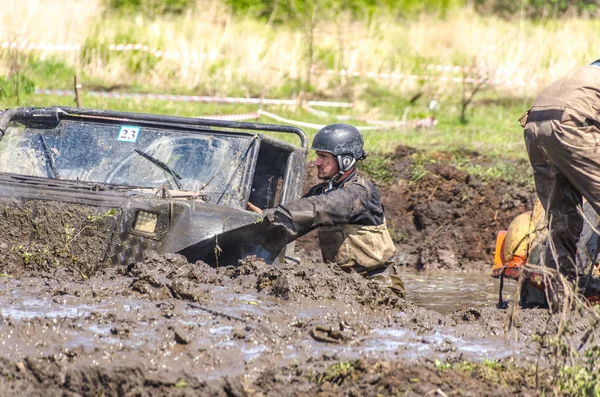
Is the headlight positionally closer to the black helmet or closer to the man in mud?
the man in mud

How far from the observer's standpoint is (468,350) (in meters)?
4.73

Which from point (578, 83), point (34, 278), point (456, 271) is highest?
point (578, 83)

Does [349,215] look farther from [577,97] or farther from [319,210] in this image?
[577,97]

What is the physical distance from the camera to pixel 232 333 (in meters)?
4.58

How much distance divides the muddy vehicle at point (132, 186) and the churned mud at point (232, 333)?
0.03 meters

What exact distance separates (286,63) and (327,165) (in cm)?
1098

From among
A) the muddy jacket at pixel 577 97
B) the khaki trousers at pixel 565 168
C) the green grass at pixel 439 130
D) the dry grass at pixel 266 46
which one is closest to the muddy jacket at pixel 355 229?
the khaki trousers at pixel 565 168

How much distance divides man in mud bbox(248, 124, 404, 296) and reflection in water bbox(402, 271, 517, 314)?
5.22 ft

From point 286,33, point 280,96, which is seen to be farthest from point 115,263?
point 286,33

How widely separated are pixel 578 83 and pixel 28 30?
1228cm

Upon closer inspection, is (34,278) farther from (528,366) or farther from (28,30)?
(28,30)

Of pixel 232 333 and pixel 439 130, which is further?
pixel 439 130

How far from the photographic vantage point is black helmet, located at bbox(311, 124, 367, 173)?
21.1 feet

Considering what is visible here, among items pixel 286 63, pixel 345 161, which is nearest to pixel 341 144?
pixel 345 161
